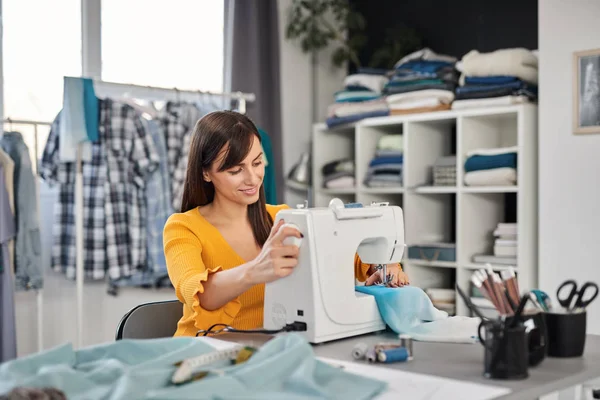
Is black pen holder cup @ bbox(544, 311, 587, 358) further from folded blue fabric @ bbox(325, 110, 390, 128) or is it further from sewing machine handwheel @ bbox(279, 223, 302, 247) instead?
folded blue fabric @ bbox(325, 110, 390, 128)

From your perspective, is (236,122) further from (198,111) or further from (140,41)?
(140,41)

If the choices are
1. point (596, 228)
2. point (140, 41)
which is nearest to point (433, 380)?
point (596, 228)

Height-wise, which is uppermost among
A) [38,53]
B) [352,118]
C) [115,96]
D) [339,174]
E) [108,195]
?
[38,53]

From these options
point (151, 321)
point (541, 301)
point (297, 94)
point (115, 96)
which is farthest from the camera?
point (297, 94)

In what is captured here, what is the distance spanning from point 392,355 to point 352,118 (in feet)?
9.29

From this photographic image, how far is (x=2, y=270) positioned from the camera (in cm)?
341

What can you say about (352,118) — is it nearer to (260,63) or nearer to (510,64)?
(260,63)

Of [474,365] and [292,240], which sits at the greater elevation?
[292,240]

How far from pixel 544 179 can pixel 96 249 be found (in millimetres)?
2206

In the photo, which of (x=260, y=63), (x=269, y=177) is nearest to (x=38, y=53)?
(x=260, y=63)

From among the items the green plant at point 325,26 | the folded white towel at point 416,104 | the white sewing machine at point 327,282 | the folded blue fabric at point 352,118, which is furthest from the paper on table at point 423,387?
the green plant at point 325,26

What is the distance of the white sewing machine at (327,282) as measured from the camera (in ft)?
5.71

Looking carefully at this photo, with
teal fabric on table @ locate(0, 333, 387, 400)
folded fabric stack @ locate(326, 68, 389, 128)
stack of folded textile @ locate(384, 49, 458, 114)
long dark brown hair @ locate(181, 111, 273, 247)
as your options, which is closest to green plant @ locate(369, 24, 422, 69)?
folded fabric stack @ locate(326, 68, 389, 128)

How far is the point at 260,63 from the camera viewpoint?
4.53 m
